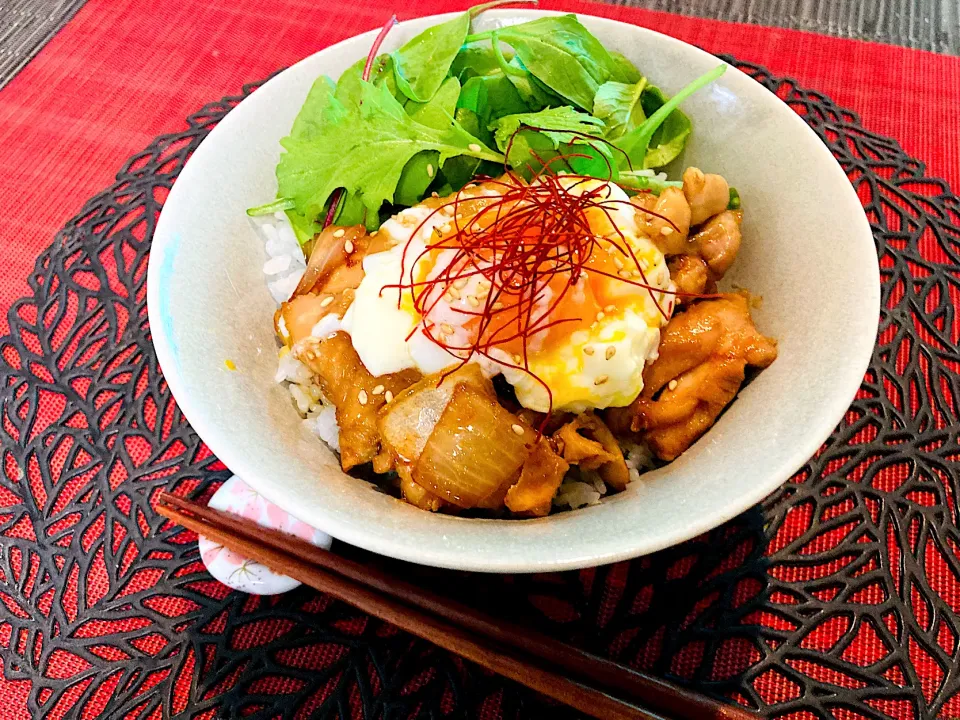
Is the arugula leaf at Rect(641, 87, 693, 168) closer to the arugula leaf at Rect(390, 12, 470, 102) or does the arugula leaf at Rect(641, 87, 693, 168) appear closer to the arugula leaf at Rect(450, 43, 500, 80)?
the arugula leaf at Rect(450, 43, 500, 80)

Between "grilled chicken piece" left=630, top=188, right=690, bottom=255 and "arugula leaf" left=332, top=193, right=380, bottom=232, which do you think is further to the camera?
"arugula leaf" left=332, top=193, right=380, bottom=232

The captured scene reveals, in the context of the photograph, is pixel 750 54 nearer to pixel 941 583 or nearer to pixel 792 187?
pixel 792 187

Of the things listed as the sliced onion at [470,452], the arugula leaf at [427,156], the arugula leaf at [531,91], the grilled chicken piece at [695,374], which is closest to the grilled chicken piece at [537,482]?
the sliced onion at [470,452]

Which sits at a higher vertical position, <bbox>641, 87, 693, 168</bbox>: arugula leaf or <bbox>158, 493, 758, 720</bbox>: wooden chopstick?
<bbox>641, 87, 693, 168</bbox>: arugula leaf

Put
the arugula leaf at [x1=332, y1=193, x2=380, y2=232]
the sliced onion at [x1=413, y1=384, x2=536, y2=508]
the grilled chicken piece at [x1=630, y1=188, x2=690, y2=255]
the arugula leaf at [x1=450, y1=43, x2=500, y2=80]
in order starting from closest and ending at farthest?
the sliced onion at [x1=413, y1=384, x2=536, y2=508] → the grilled chicken piece at [x1=630, y1=188, x2=690, y2=255] → the arugula leaf at [x1=332, y1=193, x2=380, y2=232] → the arugula leaf at [x1=450, y1=43, x2=500, y2=80]

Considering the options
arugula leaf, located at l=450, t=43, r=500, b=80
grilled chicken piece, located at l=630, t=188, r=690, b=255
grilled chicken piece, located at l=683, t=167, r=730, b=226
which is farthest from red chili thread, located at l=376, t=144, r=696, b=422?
arugula leaf, located at l=450, t=43, r=500, b=80

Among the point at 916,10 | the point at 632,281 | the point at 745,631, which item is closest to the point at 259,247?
the point at 632,281

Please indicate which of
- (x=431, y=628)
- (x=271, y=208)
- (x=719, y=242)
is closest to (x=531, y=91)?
(x=719, y=242)
